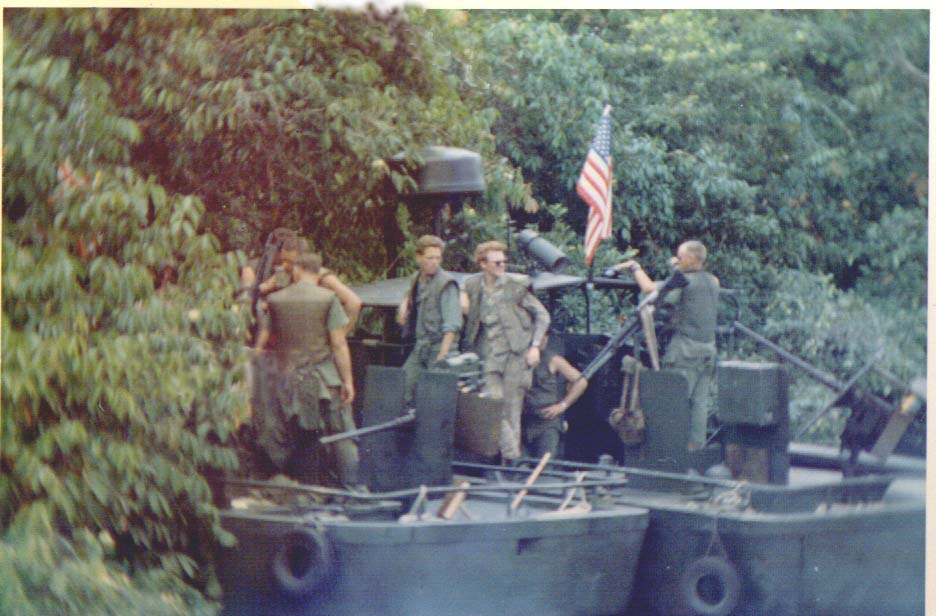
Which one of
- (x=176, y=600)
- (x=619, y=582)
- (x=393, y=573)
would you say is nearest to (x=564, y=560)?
(x=619, y=582)

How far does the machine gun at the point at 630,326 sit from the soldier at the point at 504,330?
25 cm

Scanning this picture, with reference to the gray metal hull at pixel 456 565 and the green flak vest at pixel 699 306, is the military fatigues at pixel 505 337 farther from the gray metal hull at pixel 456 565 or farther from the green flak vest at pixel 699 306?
the green flak vest at pixel 699 306

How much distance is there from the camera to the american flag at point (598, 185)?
6008mm

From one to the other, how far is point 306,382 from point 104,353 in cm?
90

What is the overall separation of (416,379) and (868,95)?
2.22 meters

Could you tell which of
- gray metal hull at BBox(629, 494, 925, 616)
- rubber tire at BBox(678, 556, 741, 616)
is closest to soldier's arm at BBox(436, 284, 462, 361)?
gray metal hull at BBox(629, 494, 925, 616)

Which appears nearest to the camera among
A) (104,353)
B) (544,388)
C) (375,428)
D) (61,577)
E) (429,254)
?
(61,577)

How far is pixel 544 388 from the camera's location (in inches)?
243

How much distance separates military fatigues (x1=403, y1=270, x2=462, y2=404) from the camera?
6.08 m

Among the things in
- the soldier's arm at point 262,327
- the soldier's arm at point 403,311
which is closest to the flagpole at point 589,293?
the soldier's arm at point 403,311

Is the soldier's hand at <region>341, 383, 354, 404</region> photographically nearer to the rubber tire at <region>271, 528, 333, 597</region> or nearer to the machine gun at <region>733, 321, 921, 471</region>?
the rubber tire at <region>271, 528, 333, 597</region>

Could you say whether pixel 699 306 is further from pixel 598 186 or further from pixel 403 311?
pixel 403 311

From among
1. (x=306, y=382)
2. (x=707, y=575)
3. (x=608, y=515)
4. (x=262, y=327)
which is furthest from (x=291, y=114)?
(x=707, y=575)

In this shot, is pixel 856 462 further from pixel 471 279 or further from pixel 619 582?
pixel 471 279
